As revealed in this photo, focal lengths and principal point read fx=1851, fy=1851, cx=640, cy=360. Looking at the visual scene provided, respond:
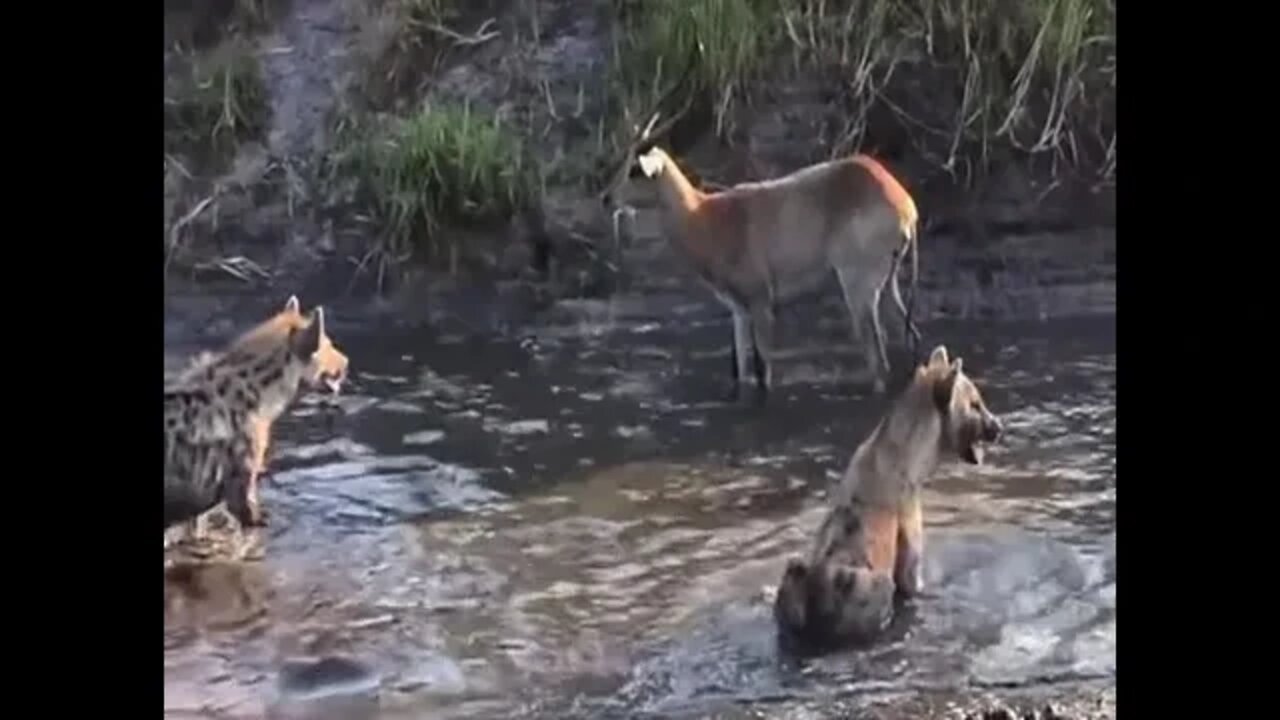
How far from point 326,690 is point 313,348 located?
211mm

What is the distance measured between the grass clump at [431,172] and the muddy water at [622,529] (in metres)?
0.06

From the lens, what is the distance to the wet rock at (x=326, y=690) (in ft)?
3.71

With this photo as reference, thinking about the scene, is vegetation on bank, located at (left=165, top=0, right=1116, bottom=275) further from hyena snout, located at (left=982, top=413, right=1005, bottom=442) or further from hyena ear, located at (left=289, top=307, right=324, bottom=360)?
hyena snout, located at (left=982, top=413, right=1005, bottom=442)

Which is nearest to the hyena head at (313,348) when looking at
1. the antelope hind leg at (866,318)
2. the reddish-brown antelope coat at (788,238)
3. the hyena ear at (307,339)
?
the hyena ear at (307,339)

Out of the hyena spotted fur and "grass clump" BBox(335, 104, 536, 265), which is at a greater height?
"grass clump" BBox(335, 104, 536, 265)

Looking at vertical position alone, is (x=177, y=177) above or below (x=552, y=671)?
above

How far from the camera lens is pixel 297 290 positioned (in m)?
1.16

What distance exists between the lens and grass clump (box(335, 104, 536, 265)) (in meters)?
1.17

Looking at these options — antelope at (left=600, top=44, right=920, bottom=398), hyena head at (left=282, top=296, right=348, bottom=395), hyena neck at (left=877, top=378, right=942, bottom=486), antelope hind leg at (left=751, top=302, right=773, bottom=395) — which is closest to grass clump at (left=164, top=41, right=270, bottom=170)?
hyena head at (left=282, top=296, right=348, bottom=395)

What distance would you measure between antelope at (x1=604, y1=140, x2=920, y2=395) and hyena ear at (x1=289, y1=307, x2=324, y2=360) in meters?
0.23
